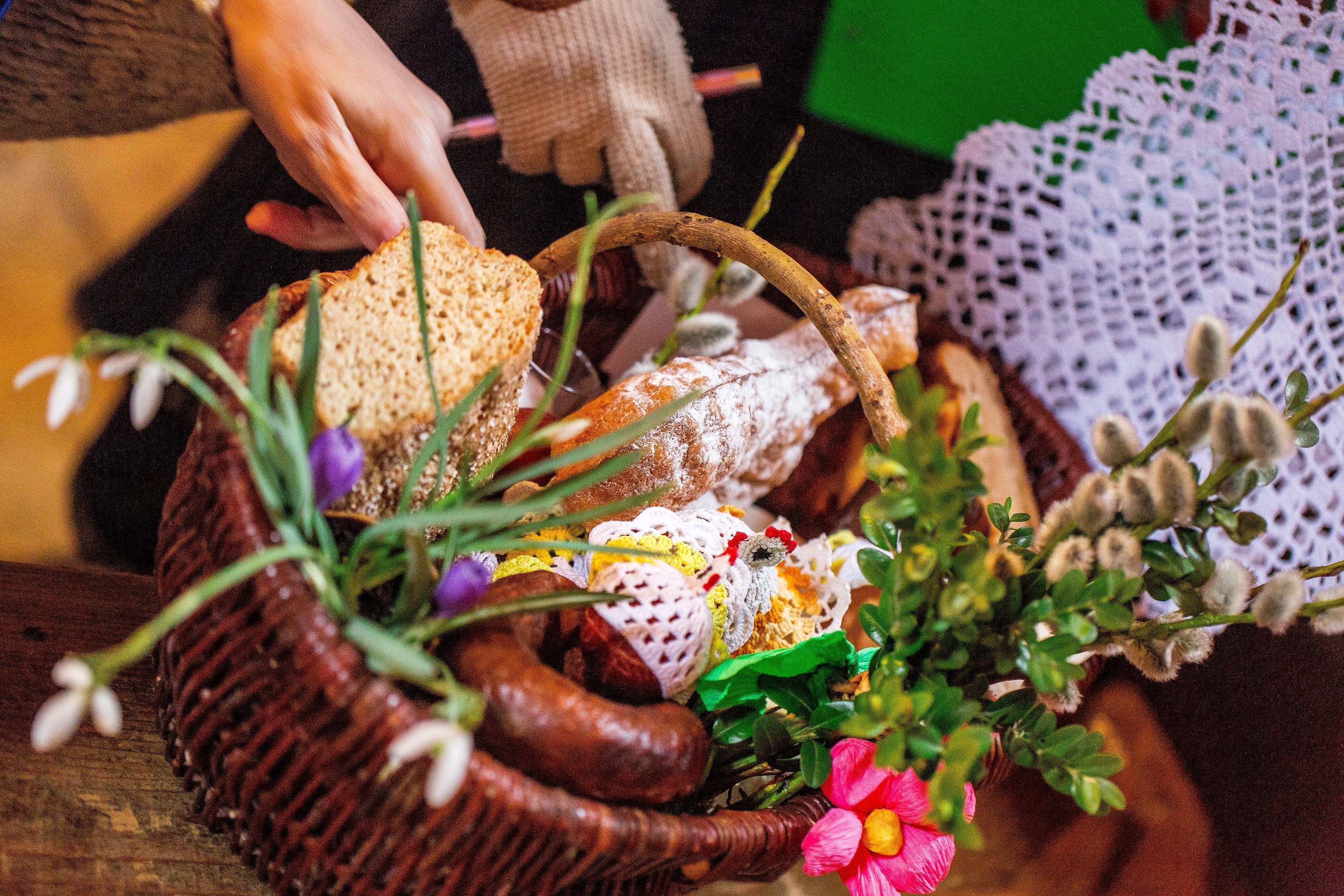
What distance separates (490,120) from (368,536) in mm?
672

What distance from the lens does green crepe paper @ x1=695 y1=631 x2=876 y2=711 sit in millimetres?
568

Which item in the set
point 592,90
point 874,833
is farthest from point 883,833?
point 592,90

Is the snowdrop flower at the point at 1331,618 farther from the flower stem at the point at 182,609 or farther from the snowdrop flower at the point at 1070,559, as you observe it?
the flower stem at the point at 182,609

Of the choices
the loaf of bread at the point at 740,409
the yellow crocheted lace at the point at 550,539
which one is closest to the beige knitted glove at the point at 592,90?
the loaf of bread at the point at 740,409

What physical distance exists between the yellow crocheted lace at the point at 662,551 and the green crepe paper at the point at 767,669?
0.23ft

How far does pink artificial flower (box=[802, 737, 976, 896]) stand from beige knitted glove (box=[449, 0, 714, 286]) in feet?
2.19

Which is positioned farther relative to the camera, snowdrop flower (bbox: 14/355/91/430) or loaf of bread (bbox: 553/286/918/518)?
loaf of bread (bbox: 553/286/918/518)

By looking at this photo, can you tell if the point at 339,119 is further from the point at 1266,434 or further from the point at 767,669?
the point at 1266,434

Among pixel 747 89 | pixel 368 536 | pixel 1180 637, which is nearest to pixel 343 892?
pixel 368 536

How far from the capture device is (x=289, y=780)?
0.43 metres

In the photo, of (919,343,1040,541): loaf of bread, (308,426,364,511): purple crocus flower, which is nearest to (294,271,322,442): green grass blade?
(308,426,364,511): purple crocus flower

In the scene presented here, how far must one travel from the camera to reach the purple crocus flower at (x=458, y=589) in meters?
0.45

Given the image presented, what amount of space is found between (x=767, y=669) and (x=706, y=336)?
0.39m

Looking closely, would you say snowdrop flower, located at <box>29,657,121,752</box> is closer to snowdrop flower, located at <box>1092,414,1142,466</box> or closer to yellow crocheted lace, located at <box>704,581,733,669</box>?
yellow crocheted lace, located at <box>704,581,733,669</box>
